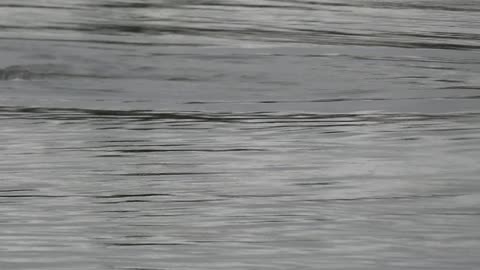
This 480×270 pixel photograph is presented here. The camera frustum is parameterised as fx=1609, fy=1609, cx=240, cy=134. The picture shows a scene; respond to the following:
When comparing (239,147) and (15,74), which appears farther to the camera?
(15,74)

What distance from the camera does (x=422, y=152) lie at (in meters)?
7.24

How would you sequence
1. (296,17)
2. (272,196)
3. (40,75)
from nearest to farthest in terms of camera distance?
(272,196)
(40,75)
(296,17)

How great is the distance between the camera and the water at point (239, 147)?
543cm

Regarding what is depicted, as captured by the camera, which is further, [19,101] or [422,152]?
[19,101]

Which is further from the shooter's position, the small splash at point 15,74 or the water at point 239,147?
the small splash at point 15,74

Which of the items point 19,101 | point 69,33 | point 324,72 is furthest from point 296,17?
point 19,101

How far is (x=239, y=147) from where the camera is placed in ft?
24.0

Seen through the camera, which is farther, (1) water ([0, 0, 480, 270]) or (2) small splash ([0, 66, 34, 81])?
(2) small splash ([0, 66, 34, 81])

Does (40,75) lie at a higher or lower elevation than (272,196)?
higher

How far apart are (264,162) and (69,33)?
5869 mm

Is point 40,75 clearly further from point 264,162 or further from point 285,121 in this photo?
point 264,162

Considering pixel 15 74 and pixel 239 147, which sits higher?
pixel 15 74

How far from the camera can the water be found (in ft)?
17.8

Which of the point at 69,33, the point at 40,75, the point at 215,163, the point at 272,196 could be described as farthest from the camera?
the point at 69,33
